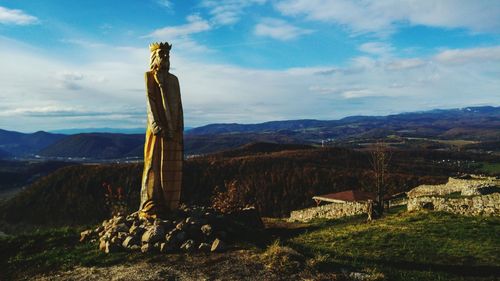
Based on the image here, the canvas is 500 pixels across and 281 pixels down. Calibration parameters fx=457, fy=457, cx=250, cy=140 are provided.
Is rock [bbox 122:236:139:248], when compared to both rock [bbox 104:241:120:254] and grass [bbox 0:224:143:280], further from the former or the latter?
grass [bbox 0:224:143:280]

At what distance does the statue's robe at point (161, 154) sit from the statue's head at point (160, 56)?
28cm

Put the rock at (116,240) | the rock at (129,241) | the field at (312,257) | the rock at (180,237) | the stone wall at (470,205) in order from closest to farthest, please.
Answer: the field at (312,257) → the rock at (180,237) → the rock at (129,241) → the rock at (116,240) → the stone wall at (470,205)

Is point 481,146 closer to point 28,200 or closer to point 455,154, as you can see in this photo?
point 455,154

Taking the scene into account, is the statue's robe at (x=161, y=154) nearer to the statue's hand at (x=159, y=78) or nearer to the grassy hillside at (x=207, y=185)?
the statue's hand at (x=159, y=78)

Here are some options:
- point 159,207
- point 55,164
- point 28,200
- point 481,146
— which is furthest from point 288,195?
point 481,146

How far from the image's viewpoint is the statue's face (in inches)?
603

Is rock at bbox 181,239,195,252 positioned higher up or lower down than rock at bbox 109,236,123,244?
lower down

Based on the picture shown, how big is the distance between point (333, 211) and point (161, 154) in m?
18.7

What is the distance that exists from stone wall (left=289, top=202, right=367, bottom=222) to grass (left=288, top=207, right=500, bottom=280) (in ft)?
30.1

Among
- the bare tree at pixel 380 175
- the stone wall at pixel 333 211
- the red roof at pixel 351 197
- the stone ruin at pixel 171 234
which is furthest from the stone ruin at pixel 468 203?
the stone ruin at pixel 171 234

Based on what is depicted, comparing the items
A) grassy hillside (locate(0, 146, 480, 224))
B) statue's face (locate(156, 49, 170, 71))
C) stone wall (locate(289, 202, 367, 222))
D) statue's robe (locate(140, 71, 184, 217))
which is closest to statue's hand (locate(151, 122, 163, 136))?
statue's robe (locate(140, 71, 184, 217))

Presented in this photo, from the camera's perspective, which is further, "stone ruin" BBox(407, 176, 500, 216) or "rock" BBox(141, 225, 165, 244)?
"stone ruin" BBox(407, 176, 500, 216)

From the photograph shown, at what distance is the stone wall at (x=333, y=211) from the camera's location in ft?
94.4

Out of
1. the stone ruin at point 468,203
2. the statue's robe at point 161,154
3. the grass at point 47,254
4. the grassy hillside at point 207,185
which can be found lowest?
the grassy hillside at point 207,185
